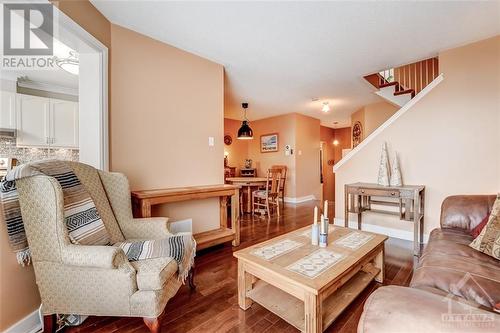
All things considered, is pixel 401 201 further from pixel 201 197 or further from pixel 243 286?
pixel 201 197

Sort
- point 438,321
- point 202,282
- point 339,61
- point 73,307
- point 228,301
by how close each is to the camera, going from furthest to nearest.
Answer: point 339,61, point 202,282, point 228,301, point 73,307, point 438,321

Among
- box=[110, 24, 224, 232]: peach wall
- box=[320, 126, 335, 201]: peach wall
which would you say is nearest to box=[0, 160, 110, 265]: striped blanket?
box=[110, 24, 224, 232]: peach wall

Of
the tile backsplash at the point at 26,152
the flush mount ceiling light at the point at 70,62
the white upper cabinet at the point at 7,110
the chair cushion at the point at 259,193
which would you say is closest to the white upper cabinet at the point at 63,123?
the tile backsplash at the point at 26,152

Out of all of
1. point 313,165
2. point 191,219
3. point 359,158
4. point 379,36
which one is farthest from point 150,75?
point 313,165

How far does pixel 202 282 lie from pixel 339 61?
3.15 m

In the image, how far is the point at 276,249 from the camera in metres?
1.60

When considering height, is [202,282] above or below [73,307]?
below

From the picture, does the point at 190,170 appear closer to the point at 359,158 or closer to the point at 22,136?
the point at 359,158

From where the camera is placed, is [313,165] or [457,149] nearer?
[457,149]

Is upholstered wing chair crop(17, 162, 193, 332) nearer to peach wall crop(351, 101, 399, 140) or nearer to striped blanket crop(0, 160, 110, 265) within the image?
striped blanket crop(0, 160, 110, 265)

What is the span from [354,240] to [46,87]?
16.9 feet

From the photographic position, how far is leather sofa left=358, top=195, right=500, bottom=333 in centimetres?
56

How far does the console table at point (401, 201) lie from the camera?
8.41ft

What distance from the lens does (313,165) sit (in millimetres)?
6398
